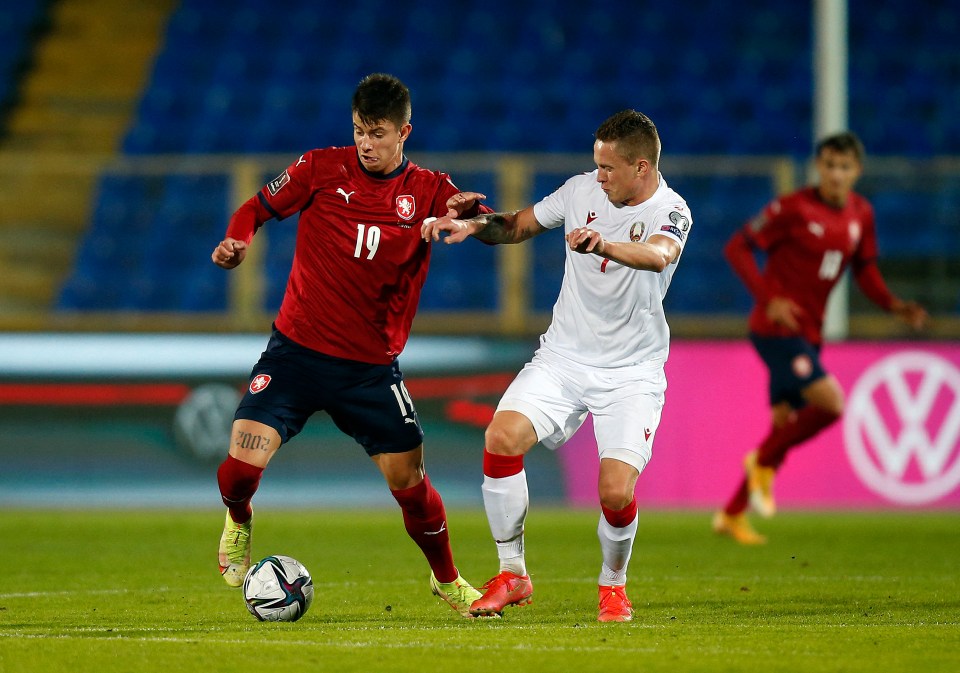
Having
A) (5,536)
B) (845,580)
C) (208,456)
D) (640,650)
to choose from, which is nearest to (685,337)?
(208,456)

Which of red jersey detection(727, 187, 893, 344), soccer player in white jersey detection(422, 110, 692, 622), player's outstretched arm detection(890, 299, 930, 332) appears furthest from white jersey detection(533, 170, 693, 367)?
player's outstretched arm detection(890, 299, 930, 332)

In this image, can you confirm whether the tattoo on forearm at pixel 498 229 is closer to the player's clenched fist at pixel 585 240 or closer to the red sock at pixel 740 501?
the player's clenched fist at pixel 585 240

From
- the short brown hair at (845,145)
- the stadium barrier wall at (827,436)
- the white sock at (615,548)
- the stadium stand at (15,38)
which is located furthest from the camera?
the stadium stand at (15,38)

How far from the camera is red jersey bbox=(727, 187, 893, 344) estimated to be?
32.6ft

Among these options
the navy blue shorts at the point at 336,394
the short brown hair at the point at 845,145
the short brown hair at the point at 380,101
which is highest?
the short brown hair at the point at 845,145

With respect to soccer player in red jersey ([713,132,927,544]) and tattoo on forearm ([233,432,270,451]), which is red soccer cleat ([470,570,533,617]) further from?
soccer player in red jersey ([713,132,927,544])

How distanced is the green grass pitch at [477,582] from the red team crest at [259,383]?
93 centimetres

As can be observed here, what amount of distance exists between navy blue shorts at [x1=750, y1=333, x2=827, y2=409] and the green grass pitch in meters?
0.98

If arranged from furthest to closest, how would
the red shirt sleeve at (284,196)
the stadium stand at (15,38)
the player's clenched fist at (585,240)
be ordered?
1. the stadium stand at (15,38)
2. the red shirt sleeve at (284,196)
3. the player's clenched fist at (585,240)

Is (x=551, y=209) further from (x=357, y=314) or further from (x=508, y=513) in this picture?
(x=508, y=513)

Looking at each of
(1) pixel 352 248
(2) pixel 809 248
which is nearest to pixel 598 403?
(1) pixel 352 248

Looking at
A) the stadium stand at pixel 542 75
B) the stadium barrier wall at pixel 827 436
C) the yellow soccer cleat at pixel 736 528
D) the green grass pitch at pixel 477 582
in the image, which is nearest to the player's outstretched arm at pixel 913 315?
the green grass pitch at pixel 477 582

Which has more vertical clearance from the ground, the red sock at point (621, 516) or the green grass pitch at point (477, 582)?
the red sock at point (621, 516)

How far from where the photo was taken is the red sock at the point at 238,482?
20.6ft
